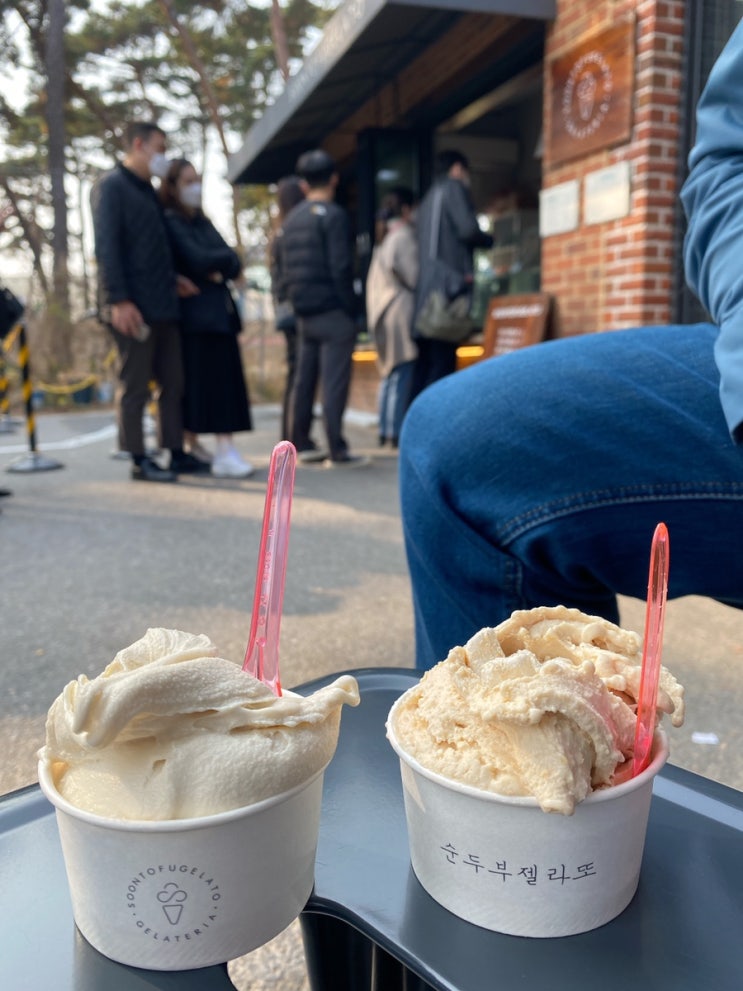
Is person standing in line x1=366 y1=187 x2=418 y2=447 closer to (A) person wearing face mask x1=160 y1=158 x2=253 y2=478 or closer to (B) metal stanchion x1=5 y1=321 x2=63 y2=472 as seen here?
(A) person wearing face mask x1=160 y1=158 x2=253 y2=478

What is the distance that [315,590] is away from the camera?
9.80 feet

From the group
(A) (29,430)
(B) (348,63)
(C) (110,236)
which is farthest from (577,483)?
(B) (348,63)

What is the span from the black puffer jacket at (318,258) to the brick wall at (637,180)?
136 centimetres

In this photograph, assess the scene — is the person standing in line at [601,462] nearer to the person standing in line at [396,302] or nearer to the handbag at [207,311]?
the handbag at [207,311]

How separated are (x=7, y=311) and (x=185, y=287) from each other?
102cm

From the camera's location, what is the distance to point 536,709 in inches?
21.8

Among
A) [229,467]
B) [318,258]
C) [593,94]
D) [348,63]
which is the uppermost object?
[348,63]

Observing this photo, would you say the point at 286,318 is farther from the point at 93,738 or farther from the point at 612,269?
the point at 93,738

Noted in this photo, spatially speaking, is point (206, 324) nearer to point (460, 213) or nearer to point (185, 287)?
point (185, 287)

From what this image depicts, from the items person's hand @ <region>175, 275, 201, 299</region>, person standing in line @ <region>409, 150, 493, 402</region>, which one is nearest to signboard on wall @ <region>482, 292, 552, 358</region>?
person standing in line @ <region>409, 150, 493, 402</region>

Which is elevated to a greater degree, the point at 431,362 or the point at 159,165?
the point at 159,165

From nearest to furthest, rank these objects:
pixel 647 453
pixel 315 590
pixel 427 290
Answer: pixel 647 453, pixel 315 590, pixel 427 290

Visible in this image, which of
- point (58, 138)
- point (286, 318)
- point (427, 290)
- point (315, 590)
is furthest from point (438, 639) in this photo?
point (58, 138)

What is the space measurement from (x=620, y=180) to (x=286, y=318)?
8.69 feet
